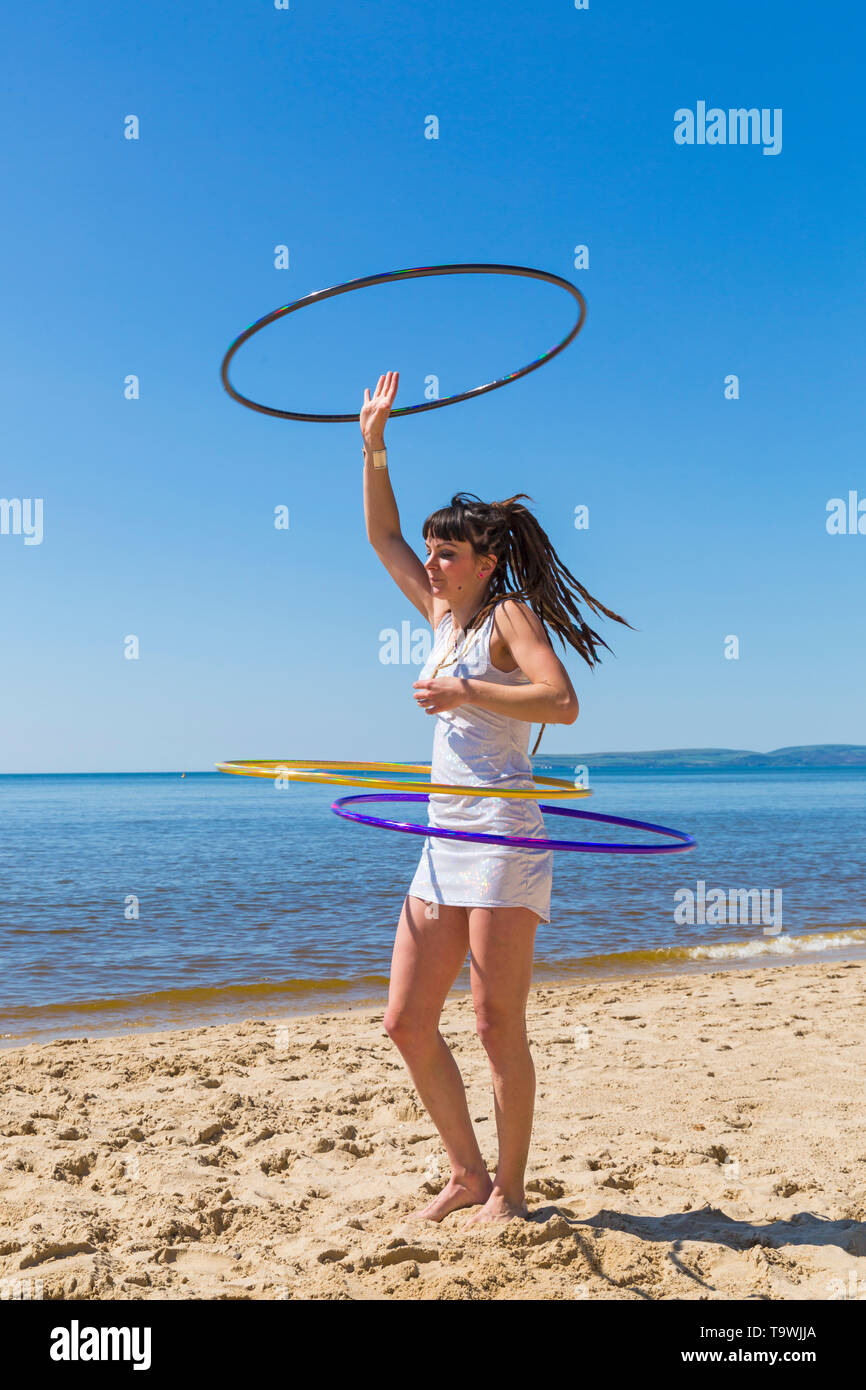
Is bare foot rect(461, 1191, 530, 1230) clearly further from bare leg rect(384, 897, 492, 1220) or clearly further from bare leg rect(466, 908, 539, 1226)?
bare leg rect(384, 897, 492, 1220)

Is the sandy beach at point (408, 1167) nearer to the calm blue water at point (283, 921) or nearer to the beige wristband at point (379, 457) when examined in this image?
the calm blue water at point (283, 921)

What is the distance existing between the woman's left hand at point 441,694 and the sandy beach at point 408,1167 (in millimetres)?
1623

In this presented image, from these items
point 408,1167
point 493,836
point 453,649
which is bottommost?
point 408,1167

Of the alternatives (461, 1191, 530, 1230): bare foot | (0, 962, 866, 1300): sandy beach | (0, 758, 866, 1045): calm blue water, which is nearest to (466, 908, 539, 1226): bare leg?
(461, 1191, 530, 1230): bare foot

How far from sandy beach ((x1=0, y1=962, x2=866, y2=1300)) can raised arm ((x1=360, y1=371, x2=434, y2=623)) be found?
2.14m

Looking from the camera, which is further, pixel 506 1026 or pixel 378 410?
pixel 378 410

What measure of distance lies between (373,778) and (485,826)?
1.00 metres

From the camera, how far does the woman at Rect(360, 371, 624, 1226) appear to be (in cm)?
305

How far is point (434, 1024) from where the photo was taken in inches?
126

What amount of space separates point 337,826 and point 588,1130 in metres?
24.3

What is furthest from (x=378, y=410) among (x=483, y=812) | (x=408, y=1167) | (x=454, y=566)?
(x=408, y=1167)

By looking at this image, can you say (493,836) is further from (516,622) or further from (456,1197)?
(456,1197)
